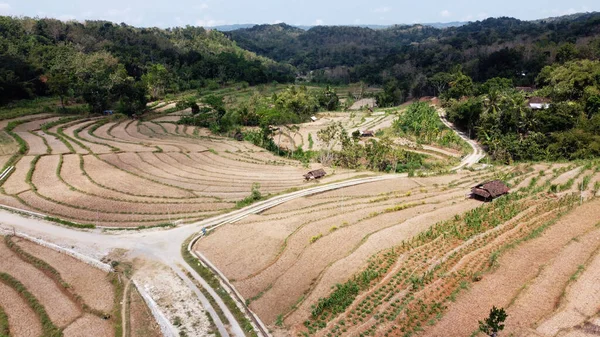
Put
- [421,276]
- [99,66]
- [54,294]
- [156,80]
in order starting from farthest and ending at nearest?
[156,80]
[99,66]
[54,294]
[421,276]

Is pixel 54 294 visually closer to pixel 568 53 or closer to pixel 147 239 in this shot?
pixel 147 239

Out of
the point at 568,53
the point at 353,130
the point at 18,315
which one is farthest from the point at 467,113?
the point at 18,315

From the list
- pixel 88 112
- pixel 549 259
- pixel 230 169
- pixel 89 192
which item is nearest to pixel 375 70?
pixel 88 112

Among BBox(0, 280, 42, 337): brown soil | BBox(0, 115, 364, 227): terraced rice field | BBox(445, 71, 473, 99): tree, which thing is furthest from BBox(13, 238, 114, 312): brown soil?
BBox(445, 71, 473, 99): tree

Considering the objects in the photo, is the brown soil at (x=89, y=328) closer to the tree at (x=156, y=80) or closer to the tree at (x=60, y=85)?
the tree at (x=60, y=85)

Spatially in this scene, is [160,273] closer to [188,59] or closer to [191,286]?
[191,286]

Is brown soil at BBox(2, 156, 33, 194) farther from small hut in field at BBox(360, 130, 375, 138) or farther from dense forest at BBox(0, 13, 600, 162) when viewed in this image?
small hut in field at BBox(360, 130, 375, 138)

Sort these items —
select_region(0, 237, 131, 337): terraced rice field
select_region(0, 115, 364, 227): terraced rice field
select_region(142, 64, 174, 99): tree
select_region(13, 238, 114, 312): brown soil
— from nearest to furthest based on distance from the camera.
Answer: select_region(0, 237, 131, 337): terraced rice field
select_region(13, 238, 114, 312): brown soil
select_region(0, 115, 364, 227): terraced rice field
select_region(142, 64, 174, 99): tree
